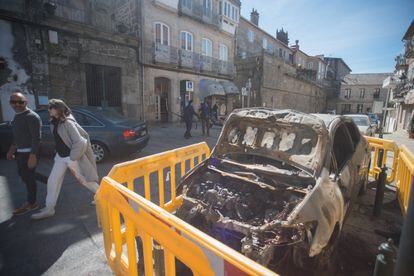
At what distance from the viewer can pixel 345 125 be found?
340cm

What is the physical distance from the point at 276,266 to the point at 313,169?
1.13 meters

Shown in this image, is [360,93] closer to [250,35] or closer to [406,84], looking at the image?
[406,84]

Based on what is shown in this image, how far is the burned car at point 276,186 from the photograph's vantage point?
6.55 feet

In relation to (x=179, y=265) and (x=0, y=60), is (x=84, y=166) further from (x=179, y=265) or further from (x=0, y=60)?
(x=0, y=60)

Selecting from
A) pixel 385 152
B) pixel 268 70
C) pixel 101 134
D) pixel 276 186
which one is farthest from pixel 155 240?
pixel 268 70

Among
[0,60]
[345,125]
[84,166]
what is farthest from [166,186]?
[0,60]

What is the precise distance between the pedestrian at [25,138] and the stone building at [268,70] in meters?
19.0

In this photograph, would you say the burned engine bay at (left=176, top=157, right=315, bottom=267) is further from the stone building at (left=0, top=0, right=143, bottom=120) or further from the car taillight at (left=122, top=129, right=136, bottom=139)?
the stone building at (left=0, top=0, right=143, bottom=120)

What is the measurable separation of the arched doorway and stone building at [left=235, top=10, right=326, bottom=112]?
765cm

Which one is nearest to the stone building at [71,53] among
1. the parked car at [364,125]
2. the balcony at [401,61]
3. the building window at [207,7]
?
the building window at [207,7]

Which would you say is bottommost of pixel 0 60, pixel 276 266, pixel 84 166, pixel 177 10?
pixel 276 266

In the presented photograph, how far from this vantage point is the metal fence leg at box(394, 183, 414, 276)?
2.91 ft

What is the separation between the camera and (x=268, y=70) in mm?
25719

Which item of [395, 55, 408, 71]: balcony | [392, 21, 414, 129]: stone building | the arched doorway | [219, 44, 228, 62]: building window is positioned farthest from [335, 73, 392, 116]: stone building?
the arched doorway
